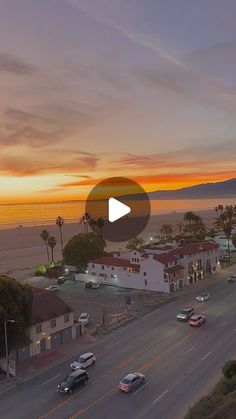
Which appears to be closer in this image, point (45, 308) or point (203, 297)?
point (45, 308)

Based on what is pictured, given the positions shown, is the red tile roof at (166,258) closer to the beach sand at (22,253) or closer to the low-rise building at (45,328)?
the low-rise building at (45,328)

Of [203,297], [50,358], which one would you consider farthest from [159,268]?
[50,358]

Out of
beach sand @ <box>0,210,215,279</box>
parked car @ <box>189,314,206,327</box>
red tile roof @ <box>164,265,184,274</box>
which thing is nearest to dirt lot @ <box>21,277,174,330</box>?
red tile roof @ <box>164,265,184,274</box>

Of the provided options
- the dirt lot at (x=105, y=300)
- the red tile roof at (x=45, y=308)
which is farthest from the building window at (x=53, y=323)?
the dirt lot at (x=105, y=300)

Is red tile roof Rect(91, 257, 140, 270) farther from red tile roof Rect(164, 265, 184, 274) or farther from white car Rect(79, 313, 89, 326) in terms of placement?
white car Rect(79, 313, 89, 326)

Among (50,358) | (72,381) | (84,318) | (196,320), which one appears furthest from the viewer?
(84,318)

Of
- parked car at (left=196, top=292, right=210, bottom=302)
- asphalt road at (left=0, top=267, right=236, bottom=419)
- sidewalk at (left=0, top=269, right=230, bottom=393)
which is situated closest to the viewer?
asphalt road at (left=0, top=267, right=236, bottom=419)

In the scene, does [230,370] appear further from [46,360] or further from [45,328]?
[45,328]
